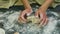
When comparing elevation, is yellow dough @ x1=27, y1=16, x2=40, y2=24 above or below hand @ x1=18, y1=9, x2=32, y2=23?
below

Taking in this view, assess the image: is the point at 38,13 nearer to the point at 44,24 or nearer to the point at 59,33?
the point at 44,24

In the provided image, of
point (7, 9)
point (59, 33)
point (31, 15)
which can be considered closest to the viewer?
point (59, 33)

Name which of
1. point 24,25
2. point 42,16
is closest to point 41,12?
point 42,16

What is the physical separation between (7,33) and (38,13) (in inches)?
9.4

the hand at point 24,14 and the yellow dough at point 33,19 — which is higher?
the hand at point 24,14

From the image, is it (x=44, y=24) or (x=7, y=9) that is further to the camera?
(x=7, y=9)

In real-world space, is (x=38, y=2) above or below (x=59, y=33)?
above

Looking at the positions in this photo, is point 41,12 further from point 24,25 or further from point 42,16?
point 24,25

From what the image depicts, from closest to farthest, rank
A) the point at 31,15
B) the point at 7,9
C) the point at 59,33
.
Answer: the point at 59,33, the point at 31,15, the point at 7,9

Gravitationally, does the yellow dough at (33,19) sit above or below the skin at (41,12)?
below

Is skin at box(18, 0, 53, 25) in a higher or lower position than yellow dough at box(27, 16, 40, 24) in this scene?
higher

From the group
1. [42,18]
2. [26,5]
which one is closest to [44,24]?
[42,18]

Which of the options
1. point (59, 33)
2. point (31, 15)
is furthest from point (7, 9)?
point (59, 33)

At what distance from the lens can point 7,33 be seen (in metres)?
1.07
